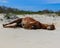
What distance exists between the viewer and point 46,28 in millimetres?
9297

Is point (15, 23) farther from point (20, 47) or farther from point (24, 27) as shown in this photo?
point (20, 47)

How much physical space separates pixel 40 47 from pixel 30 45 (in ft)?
1.09

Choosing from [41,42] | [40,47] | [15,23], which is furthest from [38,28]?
[40,47]

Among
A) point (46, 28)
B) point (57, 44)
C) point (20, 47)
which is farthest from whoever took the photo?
point (46, 28)

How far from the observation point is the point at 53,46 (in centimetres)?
571

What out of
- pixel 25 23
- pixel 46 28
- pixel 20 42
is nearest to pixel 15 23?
pixel 25 23

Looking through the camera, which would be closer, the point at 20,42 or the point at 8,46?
the point at 8,46

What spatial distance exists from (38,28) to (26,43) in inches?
131

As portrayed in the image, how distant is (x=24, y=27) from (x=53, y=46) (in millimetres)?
3764

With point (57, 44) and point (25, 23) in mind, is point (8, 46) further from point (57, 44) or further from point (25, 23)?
point (25, 23)

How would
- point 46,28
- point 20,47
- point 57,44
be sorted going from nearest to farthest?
point 20,47, point 57,44, point 46,28

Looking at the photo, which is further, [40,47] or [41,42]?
[41,42]

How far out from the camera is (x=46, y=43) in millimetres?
6102

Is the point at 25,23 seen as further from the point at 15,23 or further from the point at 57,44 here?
the point at 57,44
